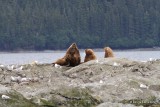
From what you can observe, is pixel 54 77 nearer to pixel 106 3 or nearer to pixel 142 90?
pixel 142 90

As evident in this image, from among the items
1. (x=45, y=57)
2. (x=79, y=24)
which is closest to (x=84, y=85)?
(x=45, y=57)

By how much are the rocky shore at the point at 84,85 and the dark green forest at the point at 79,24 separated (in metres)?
79.3

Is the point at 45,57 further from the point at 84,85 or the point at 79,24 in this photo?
the point at 79,24

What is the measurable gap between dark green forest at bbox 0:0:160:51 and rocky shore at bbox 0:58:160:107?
7925 centimetres

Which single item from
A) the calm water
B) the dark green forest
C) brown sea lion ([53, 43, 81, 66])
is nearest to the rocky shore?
brown sea lion ([53, 43, 81, 66])

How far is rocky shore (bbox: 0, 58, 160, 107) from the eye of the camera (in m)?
12.3

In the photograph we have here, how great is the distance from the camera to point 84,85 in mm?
13391

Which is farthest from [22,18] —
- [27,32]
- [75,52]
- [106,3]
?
[75,52]

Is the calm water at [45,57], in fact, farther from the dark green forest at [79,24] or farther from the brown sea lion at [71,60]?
the dark green forest at [79,24]

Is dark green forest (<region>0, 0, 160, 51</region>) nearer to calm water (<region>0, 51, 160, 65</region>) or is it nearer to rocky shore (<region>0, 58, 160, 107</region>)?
calm water (<region>0, 51, 160, 65</region>)

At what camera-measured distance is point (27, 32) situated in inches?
4045

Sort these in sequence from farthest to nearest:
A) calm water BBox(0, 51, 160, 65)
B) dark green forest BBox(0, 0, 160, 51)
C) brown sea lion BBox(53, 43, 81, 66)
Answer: dark green forest BBox(0, 0, 160, 51) → calm water BBox(0, 51, 160, 65) → brown sea lion BBox(53, 43, 81, 66)

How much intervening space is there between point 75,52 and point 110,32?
8802cm

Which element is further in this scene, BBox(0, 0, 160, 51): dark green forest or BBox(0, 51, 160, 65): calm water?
BBox(0, 0, 160, 51): dark green forest
